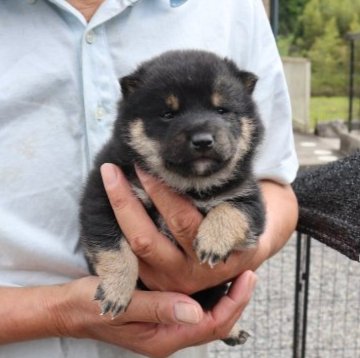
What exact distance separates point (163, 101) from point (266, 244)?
0.57 metres

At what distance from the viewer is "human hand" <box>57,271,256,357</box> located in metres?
1.82

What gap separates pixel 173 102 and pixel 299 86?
11.8 m

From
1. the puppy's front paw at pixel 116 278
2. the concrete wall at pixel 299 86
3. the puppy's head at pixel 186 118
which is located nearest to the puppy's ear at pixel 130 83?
the puppy's head at pixel 186 118

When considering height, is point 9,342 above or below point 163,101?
below

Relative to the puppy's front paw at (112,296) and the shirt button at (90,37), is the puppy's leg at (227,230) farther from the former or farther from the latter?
the shirt button at (90,37)

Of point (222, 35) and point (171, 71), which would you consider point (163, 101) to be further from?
point (222, 35)

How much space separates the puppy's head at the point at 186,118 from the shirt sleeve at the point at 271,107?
0.24 metres

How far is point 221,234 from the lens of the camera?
180 centimetres

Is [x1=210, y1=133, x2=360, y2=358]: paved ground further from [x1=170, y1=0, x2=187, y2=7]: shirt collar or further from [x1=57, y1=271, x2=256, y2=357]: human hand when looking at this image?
[x1=170, y1=0, x2=187, y2=7]: shirt collar

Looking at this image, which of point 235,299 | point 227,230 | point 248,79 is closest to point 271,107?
point 248,79

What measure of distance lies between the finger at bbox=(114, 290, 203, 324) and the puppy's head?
321 millimetres

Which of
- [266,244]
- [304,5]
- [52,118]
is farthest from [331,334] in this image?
[304,5]

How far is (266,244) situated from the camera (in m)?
2.10

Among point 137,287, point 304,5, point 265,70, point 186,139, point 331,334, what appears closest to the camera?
point 186,139
